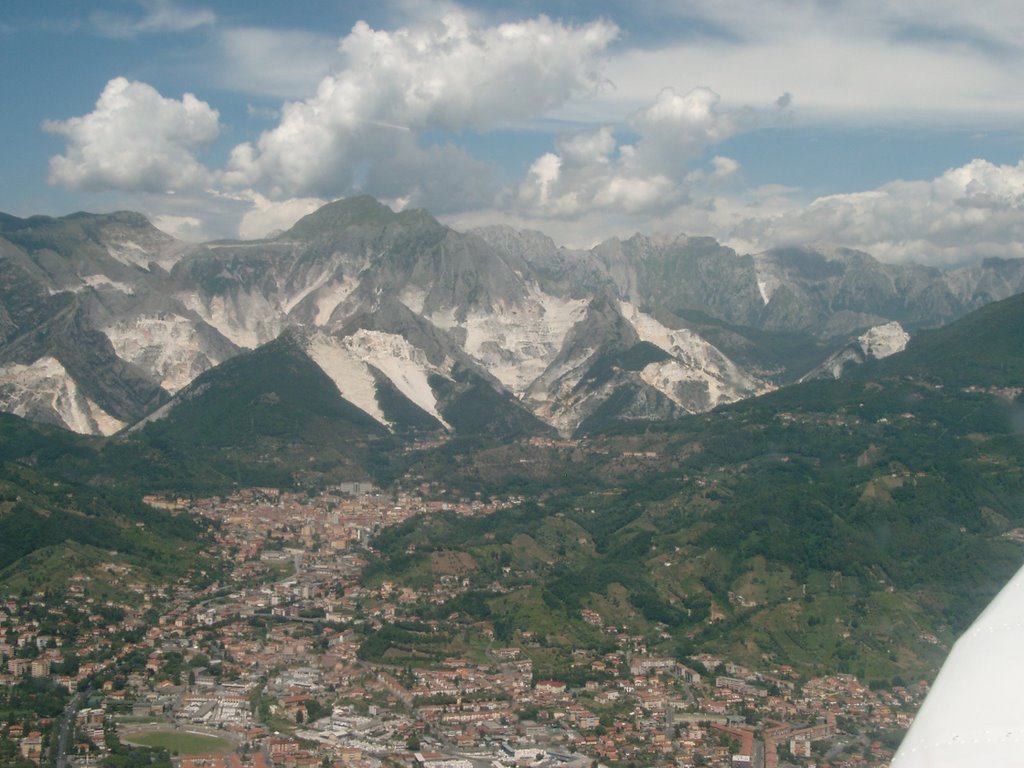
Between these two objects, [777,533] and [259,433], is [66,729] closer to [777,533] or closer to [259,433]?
[777,533]

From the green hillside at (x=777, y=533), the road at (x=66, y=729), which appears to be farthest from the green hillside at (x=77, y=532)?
the road at (x=66, y=729)

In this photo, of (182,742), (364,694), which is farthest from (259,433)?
(182,742)

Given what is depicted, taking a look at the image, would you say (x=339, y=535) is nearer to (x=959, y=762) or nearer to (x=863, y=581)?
(x=863, y=581)

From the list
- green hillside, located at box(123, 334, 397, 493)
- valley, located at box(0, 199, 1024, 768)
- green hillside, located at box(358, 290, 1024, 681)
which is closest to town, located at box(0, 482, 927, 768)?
valley, located at box(0, 199, 1024, 768)

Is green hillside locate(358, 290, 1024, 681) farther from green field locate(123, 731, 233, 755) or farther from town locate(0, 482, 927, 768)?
green field locate(123, 731, 233, 755)

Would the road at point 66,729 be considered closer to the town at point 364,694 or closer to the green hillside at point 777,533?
the town at point 364,694

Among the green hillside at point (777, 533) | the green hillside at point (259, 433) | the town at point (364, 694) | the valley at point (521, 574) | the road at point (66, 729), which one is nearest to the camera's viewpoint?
the road at point (66, 729)
